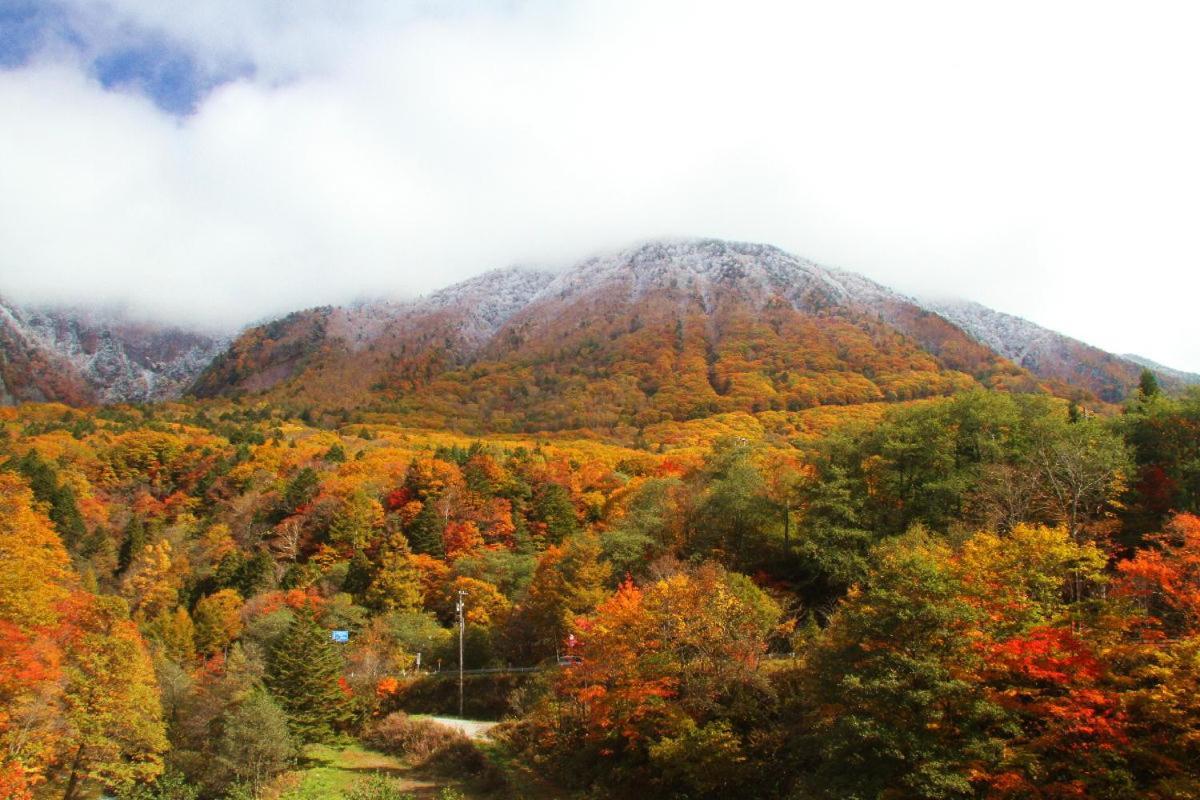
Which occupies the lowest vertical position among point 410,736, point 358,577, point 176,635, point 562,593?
point 410,736

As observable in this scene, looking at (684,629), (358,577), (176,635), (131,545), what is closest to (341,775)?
(358,577)

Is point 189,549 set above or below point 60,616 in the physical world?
below

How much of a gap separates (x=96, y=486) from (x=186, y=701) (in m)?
57.2

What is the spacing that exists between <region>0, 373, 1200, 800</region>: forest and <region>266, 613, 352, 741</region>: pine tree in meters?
0.17

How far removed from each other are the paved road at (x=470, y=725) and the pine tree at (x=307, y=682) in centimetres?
593

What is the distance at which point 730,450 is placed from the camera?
52.7 metres

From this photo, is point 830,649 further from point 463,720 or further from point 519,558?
point 519,558

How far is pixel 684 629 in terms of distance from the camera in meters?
29.5

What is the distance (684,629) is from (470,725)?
20.8m

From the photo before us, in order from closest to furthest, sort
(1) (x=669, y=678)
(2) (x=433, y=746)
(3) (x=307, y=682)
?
1. (1) (x=669, y=678)
2. (2) (x=433, y=746)
3. (3) (x=307, y=682)

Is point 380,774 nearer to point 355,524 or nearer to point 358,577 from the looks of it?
point 358,577

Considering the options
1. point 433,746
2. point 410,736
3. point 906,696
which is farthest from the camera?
point 410,736

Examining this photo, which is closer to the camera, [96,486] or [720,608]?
[720,608]

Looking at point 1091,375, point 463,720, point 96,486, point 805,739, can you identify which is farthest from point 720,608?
point 1091,375
